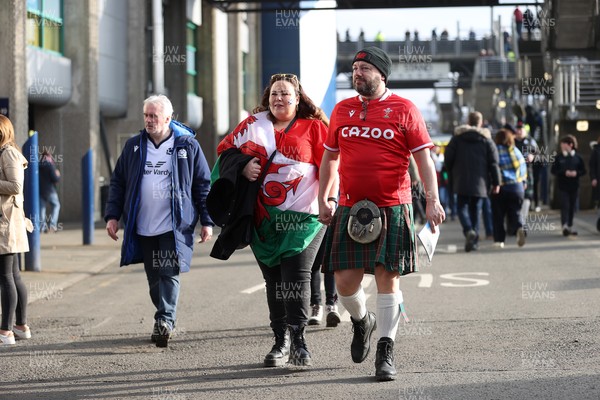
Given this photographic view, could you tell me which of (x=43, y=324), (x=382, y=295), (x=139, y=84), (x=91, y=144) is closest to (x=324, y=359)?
(x=382, y=295)

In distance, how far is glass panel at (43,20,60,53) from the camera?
991 inches

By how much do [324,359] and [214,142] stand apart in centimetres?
2920

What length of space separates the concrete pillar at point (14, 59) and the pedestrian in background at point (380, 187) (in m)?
8.62

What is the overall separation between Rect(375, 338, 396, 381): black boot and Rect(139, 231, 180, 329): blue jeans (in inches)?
82.0

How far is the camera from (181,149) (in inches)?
341

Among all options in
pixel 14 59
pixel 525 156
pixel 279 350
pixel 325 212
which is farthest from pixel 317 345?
pixel 525 156

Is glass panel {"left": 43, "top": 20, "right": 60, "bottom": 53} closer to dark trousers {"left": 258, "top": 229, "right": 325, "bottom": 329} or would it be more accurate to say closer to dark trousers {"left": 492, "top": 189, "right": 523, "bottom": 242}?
dark trousers {"left": 492, "top": 189, "right": 523, "bottom": 242}

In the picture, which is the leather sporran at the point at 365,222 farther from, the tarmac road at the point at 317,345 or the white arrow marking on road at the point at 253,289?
the white arrow marking on road at the point at 253,289

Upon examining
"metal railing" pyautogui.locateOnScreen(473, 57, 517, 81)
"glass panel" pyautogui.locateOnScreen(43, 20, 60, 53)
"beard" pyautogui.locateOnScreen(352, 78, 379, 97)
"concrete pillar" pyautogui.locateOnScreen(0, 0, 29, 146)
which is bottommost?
"beard" pyautogui.locateOnScreen(352, 78, 379, 97)

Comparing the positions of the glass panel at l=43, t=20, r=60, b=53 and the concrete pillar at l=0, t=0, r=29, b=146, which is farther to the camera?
the glass panel at l=43, t=20, r=60, b=53

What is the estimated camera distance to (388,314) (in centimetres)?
704

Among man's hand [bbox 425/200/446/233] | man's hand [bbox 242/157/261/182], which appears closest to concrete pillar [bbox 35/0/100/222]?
man's hand [bbox 242/157/261/182]

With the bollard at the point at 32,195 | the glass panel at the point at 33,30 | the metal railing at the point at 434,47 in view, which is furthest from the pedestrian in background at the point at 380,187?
the metal railing at the point at 434,47

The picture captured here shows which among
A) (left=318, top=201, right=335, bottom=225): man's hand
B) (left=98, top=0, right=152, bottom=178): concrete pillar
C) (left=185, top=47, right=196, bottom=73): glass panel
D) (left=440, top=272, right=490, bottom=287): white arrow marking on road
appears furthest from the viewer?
(left=185, top=47, right=196, bottom=73): glass panel
